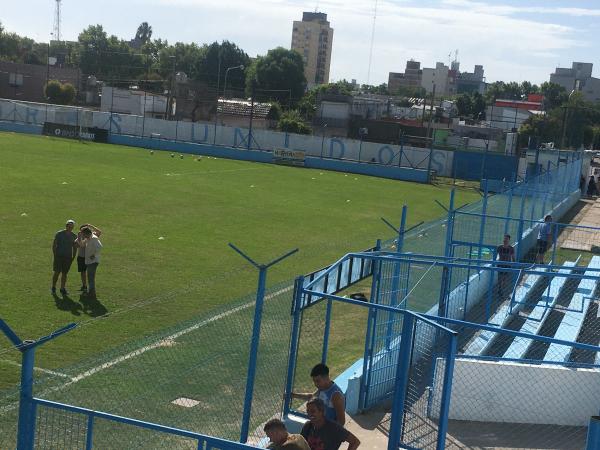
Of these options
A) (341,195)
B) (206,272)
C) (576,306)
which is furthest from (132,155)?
(576,306)

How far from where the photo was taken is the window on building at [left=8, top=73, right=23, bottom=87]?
92.9m

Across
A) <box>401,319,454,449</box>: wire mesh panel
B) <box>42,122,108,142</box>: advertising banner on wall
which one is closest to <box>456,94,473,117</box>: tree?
<box>42,122,108,142</box>: advertising banner on wall

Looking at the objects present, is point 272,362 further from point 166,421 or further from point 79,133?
point 79,133

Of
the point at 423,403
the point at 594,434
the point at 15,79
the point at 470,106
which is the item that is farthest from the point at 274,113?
the point at 594,434

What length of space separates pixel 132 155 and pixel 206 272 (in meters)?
30.9

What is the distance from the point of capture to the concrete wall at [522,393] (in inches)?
407

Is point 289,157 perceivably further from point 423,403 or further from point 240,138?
point 423,403

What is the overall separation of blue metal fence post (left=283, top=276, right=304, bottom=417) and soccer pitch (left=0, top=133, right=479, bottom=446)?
1007 mm

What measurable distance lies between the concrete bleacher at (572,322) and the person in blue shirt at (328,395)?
517 centimetres

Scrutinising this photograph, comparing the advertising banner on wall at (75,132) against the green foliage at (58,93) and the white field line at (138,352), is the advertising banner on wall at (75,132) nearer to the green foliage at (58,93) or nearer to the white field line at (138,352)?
the green foliage at (58,93)

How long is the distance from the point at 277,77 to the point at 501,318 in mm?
95061

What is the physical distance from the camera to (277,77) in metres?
108

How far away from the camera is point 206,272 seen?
18297 mm

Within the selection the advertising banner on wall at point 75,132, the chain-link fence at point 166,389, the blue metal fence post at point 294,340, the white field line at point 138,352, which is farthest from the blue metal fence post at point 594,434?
the advertising banner on wall at point 75,132
